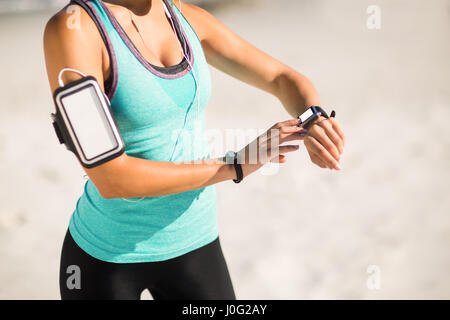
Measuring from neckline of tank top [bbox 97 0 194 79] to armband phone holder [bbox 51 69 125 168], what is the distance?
140 mm

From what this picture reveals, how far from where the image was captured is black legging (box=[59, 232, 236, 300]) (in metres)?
1.20

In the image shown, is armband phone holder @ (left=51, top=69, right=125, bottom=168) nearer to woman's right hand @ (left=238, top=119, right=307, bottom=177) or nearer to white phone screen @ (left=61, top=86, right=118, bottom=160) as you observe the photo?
white phone screen @ (left=61, top=86, right=118, bottom=160)

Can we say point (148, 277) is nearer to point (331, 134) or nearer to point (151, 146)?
point (151, 146)

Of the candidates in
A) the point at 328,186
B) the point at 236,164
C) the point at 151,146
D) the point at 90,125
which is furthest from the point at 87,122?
the point at 328,186

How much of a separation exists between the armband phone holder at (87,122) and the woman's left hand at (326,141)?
44 centimetres

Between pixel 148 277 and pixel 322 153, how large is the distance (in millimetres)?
523

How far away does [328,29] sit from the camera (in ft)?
Result: 16.9

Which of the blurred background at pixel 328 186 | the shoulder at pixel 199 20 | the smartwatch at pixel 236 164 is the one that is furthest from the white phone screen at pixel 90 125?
the blurred background at pixel 328 186

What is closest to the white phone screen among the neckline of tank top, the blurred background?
the neckline of tank top

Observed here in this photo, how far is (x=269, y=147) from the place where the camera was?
1.11m

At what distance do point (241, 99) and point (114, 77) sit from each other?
3051mm

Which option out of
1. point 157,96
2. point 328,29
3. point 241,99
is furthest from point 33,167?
point 328,29

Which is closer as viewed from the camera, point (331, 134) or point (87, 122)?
point (87, 122)

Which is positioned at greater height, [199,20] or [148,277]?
[199,20]
